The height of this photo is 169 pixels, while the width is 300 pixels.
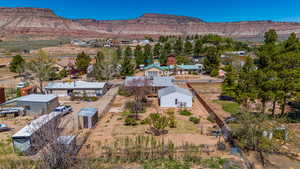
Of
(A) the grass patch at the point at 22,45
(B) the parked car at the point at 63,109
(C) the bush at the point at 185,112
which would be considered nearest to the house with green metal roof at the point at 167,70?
(C) the bush at the point at 185,112

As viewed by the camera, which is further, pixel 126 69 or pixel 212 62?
pixel 212 62

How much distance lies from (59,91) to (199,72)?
30.2 m

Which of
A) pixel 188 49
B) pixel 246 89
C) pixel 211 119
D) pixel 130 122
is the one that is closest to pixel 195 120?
pixel 211 119

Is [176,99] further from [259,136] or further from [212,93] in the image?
[259,136]

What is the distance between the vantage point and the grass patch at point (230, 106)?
69.7ft

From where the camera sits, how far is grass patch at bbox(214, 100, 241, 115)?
2126 centimetres

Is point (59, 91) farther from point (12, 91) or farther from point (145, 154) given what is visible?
point (145, 154)

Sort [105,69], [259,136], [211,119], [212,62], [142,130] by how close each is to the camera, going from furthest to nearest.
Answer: [212,62], [105,69], [211,119], [142,130], [259,136]

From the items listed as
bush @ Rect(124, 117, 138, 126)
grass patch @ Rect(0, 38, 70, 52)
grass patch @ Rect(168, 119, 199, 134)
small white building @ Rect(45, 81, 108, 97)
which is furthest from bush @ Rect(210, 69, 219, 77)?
grass patch @ Rect(0, 38, 70, 52)

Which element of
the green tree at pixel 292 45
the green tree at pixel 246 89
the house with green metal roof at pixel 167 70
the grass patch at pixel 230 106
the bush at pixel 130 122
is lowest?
the bush at pixel 130 122

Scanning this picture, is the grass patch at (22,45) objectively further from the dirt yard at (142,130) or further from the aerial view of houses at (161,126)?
the dirt yard at (142,130)

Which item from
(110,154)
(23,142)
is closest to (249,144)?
(110,154)

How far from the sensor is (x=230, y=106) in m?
22.9

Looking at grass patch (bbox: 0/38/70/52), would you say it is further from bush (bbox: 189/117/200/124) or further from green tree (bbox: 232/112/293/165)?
green tree (bbox: 232/112/293/165)
